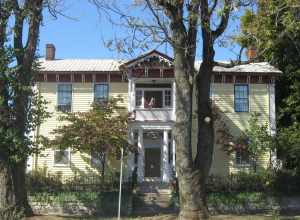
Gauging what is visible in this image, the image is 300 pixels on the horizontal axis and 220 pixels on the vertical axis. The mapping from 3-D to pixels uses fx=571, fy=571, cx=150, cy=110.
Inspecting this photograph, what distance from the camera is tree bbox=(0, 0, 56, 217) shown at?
20812 millimetres

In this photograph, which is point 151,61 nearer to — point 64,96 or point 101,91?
point 101,91

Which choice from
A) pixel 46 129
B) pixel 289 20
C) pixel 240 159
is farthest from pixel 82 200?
pixel 289 20

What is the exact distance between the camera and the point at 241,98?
35.0 meters

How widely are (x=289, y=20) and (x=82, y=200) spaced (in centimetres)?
1423

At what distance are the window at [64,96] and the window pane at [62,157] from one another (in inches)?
104

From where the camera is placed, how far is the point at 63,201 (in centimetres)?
2741

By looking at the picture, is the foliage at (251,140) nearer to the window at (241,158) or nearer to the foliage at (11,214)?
the window at (241,158)

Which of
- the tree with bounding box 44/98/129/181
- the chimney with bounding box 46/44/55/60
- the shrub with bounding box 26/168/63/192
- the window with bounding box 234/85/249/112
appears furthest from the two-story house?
the tree with bounding box 44/98/129/181

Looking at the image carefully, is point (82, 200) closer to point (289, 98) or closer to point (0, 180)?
point (0, 180)

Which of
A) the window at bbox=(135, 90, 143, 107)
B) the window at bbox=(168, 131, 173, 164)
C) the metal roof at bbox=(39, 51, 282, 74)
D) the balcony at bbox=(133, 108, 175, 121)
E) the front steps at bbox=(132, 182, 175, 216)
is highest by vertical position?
the metal roof at bbox=(39, 51, 282, 74)

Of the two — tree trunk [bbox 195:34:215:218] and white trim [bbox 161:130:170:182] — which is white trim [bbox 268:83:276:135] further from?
tree trunk [bbox 195:34:215:218]

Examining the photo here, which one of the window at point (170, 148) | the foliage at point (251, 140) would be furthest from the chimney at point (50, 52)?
the foliage at point (251, 140)

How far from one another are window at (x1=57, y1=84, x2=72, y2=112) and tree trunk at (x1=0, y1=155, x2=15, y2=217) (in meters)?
13.8

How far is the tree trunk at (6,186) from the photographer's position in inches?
826
